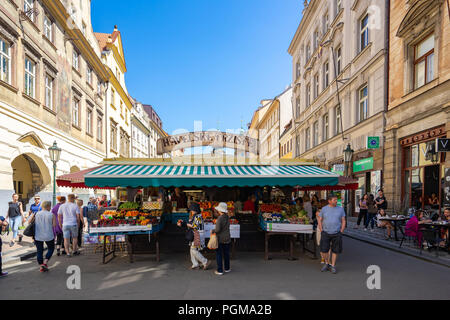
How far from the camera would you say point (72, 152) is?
59.9ft

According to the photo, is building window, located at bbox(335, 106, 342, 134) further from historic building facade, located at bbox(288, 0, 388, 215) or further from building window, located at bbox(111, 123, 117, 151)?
building window, located at bbox(111, 123, 117, 151)

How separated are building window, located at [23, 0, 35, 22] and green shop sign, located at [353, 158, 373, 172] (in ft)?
60.4

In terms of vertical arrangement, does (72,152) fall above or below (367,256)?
above

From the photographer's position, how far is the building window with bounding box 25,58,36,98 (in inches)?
531

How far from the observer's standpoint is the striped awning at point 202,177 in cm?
Answer: 769

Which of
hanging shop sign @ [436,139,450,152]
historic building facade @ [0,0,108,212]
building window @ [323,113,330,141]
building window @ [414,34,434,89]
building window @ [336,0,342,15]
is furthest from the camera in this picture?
building window @ [323,113,330,141]

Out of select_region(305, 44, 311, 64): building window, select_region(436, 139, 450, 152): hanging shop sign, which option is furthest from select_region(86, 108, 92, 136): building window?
select_region(436, 139, 450, 152): hanging shop sign

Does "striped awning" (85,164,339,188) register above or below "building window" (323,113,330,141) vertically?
below

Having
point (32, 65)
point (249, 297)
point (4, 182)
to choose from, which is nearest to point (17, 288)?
point (249, 297)

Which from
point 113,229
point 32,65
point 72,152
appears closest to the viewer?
point 113,229

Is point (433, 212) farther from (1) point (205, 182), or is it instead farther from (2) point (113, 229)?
(2) point (113, 229)

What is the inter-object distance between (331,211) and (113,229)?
18.3ft

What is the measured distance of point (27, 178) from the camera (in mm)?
16297

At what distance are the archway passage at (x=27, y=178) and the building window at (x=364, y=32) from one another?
1939cm
